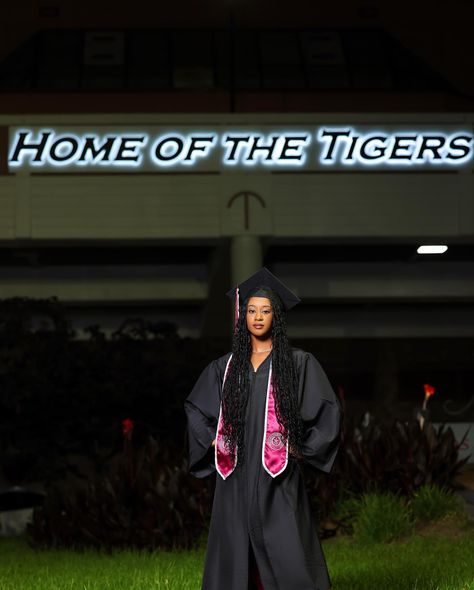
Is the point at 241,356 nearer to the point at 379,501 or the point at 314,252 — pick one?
the point at 379,501

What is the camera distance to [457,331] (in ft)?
91.1

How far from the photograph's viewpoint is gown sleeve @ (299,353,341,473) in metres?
6.60

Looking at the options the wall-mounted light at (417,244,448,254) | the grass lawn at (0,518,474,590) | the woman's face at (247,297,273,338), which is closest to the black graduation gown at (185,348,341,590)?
the woman's face at (247,297,273,338)

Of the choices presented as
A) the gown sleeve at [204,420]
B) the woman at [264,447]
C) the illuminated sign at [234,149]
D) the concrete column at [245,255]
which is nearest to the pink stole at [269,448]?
the woman at [264,447]

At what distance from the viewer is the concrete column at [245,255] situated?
19781 mm

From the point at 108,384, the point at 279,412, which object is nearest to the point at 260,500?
the point at 279,412

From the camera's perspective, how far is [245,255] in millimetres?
19891

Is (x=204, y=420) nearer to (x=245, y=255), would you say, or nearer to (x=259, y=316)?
(x=259, y=316)

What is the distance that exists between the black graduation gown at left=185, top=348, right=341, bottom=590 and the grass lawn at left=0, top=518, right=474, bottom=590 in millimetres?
1805

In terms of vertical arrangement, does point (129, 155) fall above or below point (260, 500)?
above

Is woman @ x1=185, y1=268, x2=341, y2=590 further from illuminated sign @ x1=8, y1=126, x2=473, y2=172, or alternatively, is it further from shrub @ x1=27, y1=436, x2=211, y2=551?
illuminated sign @ x1=8, y1=126, x2=473, y2=172
